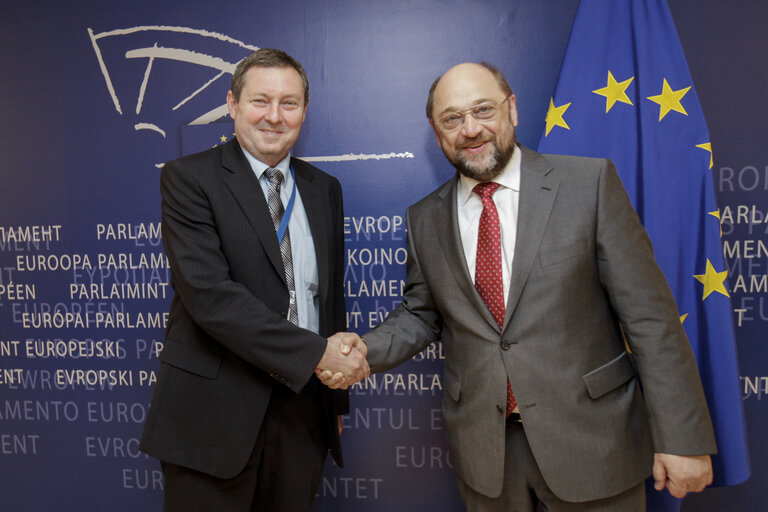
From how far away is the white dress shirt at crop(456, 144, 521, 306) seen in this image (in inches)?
59.6

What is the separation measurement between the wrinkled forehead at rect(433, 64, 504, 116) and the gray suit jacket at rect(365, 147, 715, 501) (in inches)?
12.1

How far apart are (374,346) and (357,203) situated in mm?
882

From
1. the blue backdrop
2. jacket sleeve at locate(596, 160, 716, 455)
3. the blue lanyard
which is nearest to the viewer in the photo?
jacket sleeve at locate(596, 160, 716, 455)

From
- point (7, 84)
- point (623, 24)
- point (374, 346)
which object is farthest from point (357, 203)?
point (7, 84)

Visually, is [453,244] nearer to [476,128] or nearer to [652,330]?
[476,128]

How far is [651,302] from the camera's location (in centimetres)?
139

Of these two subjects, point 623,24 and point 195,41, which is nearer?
point 623,24

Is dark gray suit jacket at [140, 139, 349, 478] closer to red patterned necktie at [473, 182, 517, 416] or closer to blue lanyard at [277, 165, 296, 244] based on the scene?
blue lanyard at [277, 165, 296, 244]

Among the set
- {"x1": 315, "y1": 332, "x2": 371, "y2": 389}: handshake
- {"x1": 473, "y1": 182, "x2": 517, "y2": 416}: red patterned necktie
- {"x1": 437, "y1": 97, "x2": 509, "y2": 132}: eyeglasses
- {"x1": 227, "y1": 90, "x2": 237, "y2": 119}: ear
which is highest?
{"x1": 227, "y1": 90, "x2": 237, "y2": 119}: ear

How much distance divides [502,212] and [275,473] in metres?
1.19

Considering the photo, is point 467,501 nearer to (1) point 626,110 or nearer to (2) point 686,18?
(1) point 626,110

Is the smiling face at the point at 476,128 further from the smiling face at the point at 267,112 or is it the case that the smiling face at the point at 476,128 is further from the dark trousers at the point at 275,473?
the dark trousers at the point at 275,473

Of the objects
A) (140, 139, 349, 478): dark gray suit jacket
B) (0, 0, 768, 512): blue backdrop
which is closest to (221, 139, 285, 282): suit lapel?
(140, 139, 349, 478): dark gray suit jacket

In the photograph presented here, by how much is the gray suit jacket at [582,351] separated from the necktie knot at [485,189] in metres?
0.12
